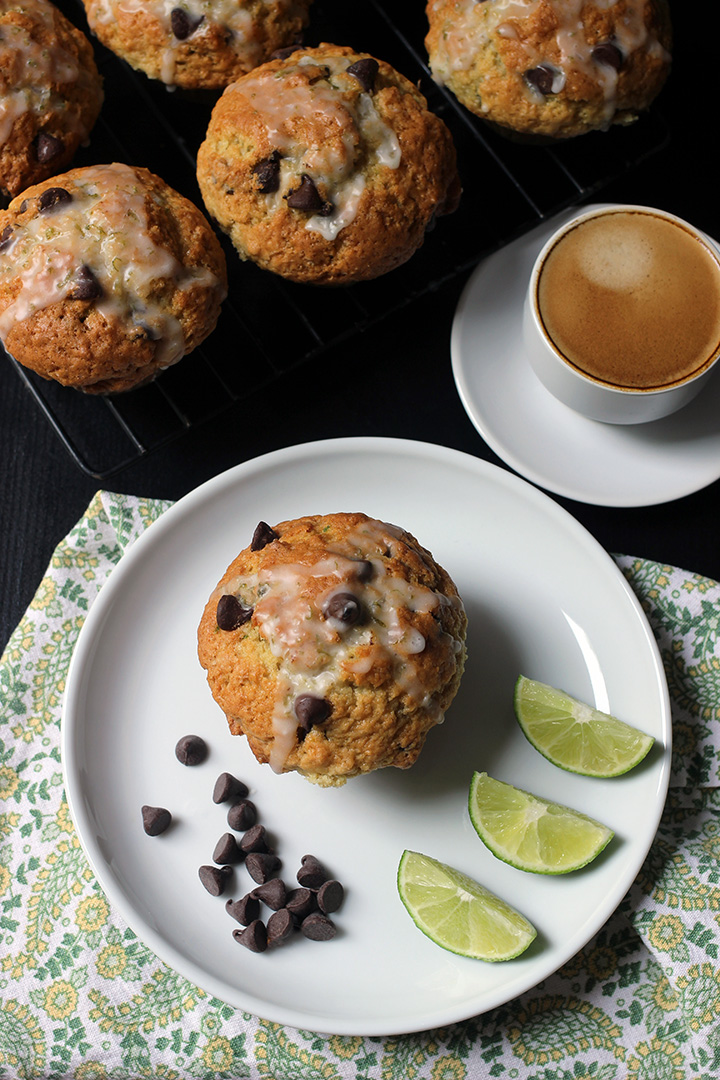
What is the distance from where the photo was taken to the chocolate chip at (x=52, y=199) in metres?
2.64

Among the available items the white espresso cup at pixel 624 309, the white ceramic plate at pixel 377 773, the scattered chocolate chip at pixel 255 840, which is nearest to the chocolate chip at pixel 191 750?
the white ceramic plate at pixel 377 773

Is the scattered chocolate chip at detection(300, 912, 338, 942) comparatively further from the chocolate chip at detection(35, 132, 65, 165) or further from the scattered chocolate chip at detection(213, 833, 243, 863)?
the chocolate chip at detection(35, 132, 65, 165)

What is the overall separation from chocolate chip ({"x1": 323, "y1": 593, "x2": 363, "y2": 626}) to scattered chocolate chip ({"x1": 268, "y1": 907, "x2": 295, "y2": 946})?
952 millimetres

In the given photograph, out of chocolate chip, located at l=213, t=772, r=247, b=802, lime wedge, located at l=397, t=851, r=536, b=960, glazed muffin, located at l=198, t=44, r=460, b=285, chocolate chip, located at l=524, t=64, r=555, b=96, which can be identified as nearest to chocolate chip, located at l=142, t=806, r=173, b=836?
chocolate chip, located at l=213, t=772, r=247, b=802

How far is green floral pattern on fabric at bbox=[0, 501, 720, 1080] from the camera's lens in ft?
9.28

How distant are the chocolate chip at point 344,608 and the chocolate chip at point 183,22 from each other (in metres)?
1.73

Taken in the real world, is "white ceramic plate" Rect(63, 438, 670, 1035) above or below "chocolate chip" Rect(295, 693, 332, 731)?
below

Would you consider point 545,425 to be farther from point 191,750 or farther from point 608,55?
point 191,750

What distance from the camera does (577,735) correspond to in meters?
2.81

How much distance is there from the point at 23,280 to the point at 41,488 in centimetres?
82

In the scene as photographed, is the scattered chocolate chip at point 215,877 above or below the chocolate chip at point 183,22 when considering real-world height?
below

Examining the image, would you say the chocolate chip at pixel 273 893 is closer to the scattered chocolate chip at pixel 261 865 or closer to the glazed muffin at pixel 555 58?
the scattered chocolate chip at pixel 261 865

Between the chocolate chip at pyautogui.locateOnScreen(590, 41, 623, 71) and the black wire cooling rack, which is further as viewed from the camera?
the black wire cooling rack

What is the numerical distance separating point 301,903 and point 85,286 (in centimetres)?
182
